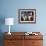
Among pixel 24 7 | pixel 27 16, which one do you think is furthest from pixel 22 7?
pixel 27 16

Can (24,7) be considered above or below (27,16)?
above

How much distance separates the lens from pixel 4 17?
175 inches

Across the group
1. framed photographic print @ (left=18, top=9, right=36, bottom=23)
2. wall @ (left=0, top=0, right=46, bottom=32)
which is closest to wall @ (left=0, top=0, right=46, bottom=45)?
wall @ (left=0, top=0, right=46, bottom=32)

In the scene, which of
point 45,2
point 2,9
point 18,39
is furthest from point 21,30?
point 45,2

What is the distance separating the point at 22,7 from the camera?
4.44m

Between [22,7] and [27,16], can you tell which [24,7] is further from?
[27,16]

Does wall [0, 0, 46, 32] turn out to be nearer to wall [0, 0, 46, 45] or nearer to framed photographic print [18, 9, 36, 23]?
wall [0, 0, 46, 45]

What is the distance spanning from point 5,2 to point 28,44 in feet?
5.47

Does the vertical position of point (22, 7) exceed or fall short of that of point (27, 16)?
it exceeds it

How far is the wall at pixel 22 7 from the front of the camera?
14.6 feet

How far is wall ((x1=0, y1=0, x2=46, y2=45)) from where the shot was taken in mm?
4441

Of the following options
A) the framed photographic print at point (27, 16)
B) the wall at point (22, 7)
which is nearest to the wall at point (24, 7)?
the wall at point (22, 7)

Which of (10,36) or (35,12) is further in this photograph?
(35,12)

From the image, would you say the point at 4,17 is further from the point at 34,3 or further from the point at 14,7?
the point at 34,3
